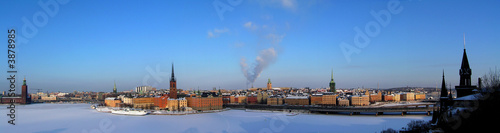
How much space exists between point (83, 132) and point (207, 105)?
80.6ft

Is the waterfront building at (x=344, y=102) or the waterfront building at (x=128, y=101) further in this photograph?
the waterfront building at (x=128, y=101)

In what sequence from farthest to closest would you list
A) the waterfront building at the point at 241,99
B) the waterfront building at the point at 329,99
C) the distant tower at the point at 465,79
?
the waterfront building at the point at 241,99
the waterfront building at the point at 329,99
the distant tower at the point at 465,79

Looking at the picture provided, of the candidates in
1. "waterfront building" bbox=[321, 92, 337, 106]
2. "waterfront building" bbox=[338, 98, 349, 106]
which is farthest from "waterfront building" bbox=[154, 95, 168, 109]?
"waterfront building" bbox=[338, 98, 349, 106]

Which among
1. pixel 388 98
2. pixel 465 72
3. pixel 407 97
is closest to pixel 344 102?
pixel 388 98

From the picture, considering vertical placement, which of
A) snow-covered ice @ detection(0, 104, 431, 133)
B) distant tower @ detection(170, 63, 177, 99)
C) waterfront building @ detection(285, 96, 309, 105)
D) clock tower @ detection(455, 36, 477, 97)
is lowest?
waterfront building @ detection(285, 96, 309, 105)

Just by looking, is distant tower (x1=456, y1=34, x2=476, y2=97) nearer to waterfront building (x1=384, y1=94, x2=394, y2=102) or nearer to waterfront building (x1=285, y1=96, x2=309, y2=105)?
waterfront building (x1=285, y1=96, x2=309, y2=105)

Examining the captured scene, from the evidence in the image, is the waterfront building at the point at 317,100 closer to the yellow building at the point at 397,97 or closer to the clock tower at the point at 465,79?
the yellow building at the point at 397,97

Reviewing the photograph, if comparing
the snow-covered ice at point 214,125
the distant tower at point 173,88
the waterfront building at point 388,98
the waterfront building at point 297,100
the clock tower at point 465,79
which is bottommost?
the waterfront building at point 388,98

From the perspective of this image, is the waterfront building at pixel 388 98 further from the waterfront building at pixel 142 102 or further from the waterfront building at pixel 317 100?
the waterfront building at pixel 142 102

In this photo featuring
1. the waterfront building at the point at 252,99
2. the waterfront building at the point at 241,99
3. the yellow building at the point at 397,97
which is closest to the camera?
the waterfront building at the point at 252,99

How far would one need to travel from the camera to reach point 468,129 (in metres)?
11.2

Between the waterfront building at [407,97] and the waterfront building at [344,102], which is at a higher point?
the waterfront building at [344,102]

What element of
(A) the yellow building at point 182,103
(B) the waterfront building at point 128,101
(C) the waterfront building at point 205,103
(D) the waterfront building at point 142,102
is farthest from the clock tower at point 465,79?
(B) the waterfront building at point 128,101

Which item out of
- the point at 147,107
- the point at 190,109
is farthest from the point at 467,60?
the point at 147,107
